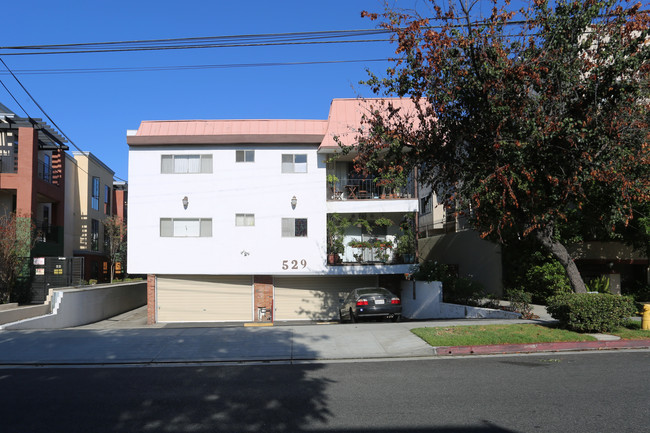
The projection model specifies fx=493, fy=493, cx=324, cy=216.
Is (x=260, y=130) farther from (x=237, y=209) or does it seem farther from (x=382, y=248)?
(x=382, y=248)

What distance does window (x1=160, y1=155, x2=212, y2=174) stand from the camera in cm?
2136

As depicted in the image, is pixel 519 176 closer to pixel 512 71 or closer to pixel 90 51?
pixel 512 71

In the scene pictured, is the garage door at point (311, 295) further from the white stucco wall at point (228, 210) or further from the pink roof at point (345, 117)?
the pink roof at point (345, 117)

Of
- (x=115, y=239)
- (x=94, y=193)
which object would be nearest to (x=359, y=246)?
(x=115, y=239)

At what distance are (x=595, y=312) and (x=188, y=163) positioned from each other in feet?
54.0

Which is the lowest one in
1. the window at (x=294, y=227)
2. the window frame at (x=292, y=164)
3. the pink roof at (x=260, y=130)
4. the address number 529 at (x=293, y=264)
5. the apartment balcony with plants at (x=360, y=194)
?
the address number 529 at (x=293, y=264)

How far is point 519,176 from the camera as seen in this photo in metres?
11.7

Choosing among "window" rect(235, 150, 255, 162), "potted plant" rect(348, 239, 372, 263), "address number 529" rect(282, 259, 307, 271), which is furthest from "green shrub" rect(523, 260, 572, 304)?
"window" rect(235, 150, 255, 162)

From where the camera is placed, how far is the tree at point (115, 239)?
32156mm

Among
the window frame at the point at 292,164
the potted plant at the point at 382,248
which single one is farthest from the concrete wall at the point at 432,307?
the window frame at the point at 292,164

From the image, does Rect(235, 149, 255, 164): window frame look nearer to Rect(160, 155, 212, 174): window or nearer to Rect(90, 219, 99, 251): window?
Rect(160, 155, 212, 174): window

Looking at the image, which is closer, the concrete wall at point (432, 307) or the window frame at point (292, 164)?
the concrete wall at point (432, 307)

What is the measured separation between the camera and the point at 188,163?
2141cm

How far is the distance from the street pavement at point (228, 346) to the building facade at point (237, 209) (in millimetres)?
8189
